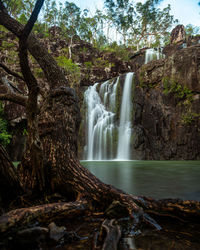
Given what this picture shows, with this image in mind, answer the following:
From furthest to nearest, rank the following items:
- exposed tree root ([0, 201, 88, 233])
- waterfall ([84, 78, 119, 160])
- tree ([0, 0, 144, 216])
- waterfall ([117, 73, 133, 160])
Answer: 1. waterfall ([84, 78, 119, 160])
2. waterfall ([117, 73, 133, 160])
3. tree ([0, 0, 144, 216])
4. exposed tree root ([0, 201, 88, 233])

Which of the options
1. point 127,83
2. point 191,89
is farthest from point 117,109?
point 191,89

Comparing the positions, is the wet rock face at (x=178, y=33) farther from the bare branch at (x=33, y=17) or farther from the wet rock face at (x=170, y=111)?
the bare branch at (x=33, y=17)

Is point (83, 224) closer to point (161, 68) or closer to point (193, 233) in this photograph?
point (193, 233)

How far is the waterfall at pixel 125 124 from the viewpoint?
13430mm

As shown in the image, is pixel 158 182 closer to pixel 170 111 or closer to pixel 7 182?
pixel 7 182

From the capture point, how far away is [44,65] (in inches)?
112

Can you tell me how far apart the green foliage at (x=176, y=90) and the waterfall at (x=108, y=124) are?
10.1 feet

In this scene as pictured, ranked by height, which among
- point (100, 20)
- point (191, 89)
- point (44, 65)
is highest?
point (100, 20)

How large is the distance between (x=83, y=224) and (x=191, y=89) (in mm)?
12740

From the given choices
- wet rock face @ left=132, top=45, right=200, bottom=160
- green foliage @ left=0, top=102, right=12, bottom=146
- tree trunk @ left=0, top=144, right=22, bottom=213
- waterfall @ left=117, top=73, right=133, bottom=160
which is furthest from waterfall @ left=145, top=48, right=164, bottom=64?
tree trunk @ left=0, top=144, right=22, bottom=213

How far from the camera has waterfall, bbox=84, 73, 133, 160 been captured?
13822 mm

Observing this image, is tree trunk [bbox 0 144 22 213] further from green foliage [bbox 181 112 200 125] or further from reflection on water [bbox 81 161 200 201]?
green foliage [bbox 181 112 200 125]

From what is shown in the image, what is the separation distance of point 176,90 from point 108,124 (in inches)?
232

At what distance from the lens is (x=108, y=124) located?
48.4 feet
